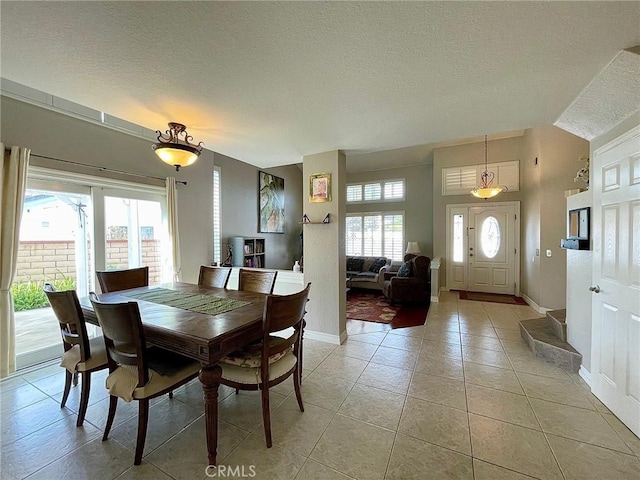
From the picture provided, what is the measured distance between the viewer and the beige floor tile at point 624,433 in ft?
5.29

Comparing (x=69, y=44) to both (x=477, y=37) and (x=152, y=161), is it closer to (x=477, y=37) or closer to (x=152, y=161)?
(x=477, y=37)

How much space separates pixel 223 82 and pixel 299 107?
611mm

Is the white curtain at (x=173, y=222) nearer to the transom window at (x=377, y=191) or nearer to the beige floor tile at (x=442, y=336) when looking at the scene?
the beige floor tile at (x=442, y=336)

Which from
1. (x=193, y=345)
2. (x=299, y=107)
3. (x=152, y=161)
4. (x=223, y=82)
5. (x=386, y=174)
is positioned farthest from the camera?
(x=386, y=174)

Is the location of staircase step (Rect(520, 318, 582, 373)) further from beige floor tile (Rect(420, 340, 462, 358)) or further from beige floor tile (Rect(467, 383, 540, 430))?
beige floor tile (Rect(467, 383, 540, 430))

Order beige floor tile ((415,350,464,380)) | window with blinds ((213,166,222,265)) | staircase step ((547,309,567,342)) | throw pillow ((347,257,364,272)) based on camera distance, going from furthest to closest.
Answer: throw pillow ((347,257,364,272))
window with blinds ((213,166,222,265))
staircase step ((547,309,567,342))
beige floor tile ((415,350,464,380))

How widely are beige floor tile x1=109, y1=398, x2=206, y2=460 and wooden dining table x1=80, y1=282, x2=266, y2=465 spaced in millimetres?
477

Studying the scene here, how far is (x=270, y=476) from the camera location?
4.74 feet

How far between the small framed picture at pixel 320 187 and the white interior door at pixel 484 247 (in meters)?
4.21

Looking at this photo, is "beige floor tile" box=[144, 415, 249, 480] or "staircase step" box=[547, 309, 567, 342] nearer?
"beige floor tile" box=[144, 415, 249, 480]

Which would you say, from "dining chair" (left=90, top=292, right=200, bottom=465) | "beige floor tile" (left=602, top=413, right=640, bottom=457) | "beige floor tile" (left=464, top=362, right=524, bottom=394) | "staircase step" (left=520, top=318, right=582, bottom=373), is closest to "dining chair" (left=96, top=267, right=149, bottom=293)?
"dining chair" (left=90, top=292, right=200, bottom=465)

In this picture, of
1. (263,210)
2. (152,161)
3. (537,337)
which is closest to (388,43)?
(537,337)

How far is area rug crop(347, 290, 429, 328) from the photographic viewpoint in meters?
4.15

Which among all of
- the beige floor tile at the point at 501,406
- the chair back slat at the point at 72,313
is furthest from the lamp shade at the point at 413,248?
the chair back slat at the point at 72,313
